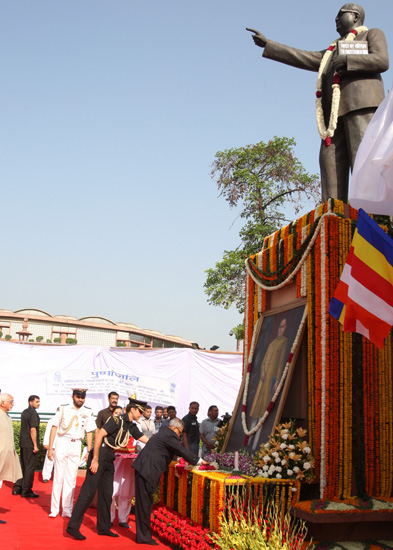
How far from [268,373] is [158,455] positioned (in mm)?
1853

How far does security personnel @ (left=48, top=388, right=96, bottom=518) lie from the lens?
9438mm

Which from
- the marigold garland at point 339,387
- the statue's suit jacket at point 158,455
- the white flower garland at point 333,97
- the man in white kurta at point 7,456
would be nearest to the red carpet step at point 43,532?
the man in white kurta at point 7,456

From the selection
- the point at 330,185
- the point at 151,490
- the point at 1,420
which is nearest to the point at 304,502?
the point at 151,490

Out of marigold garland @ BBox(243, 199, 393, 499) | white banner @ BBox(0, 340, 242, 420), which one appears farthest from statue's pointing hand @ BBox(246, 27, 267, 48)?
white banner @ BBox(0, 340, 242, 420)

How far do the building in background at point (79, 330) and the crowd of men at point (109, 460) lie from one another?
34.2 metres

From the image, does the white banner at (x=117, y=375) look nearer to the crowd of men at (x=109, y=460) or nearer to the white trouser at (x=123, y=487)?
the crowd of men at (x=109, y=460)

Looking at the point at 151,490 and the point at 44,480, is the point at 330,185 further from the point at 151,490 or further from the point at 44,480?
the point at 44,480

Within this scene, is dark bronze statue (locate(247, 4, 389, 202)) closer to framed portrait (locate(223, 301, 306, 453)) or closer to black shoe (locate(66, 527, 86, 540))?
framed portrait (locate(223, 301, 306, 453))

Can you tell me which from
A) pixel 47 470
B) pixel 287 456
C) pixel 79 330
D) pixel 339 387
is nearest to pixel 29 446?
pixel 47 470

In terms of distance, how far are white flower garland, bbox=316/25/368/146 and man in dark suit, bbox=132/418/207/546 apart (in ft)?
14.8

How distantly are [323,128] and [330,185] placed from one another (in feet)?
2.74

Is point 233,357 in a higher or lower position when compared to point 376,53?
lower

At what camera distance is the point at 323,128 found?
8797mm

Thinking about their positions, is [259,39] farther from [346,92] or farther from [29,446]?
[29,446]
